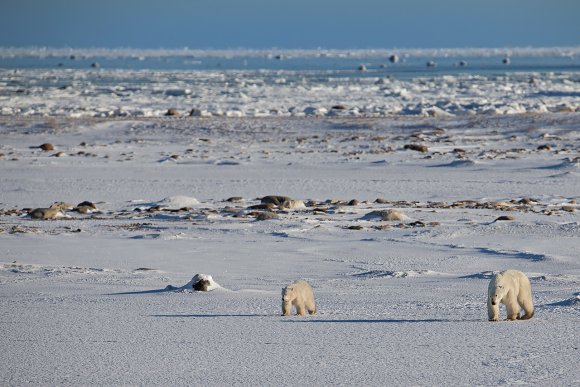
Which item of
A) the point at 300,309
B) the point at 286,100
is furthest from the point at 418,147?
the point at 286,100

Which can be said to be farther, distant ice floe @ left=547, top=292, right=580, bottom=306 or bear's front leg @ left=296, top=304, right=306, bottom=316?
distant ice floe @ left=547, top=292, right=580, bottom=306

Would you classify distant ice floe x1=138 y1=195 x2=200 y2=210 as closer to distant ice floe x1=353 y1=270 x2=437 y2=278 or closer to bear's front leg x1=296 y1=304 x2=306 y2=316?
distant ice floe x1=353 y1=270 x2=437 y2=278

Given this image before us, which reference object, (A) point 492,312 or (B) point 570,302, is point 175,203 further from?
(A) point 492,312

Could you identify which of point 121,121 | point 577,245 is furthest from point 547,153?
point 121,121

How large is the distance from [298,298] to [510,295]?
4.64 feet

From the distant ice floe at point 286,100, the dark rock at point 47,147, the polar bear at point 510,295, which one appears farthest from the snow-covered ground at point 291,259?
the distant ice floe at point 286,100

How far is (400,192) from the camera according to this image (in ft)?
55.8

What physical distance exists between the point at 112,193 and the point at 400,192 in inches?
179

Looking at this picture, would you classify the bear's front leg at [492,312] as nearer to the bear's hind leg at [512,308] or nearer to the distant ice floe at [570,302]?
the bear's hind leg at [512,308]

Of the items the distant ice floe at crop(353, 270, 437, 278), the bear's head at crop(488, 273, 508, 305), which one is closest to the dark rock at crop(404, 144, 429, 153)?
the distant ice floe at crop(353, 270, 437, 278)

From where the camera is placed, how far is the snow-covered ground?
6027mm

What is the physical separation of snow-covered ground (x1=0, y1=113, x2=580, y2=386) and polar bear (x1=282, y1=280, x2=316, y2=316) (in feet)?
0.27

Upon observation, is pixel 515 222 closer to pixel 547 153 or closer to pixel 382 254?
pixel 382 254

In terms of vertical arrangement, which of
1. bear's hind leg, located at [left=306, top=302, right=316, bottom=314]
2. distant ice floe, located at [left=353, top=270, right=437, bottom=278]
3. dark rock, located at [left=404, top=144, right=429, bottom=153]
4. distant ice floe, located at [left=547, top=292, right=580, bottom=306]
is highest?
bear's hind leg, located at [left=306, top=302, right=316, bottom=314]
